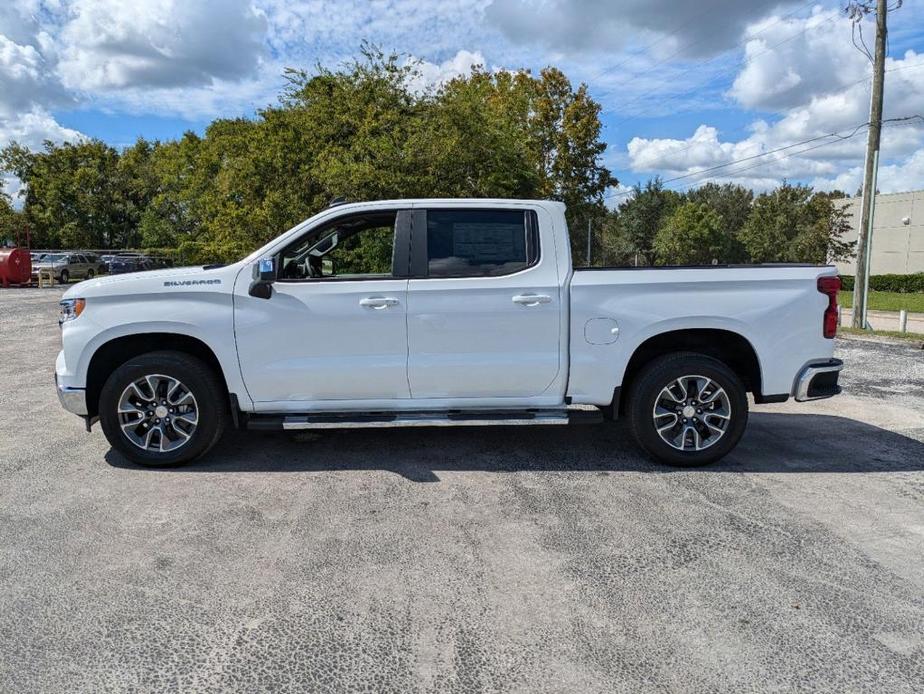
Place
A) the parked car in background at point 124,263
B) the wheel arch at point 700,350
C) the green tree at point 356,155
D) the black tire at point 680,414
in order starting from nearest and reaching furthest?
the black tire at point 680,414 < the wheel arch at point 700,350 < the green tree at point 356,155 < the parked car in background at point 124,263

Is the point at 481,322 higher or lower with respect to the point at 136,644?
higher

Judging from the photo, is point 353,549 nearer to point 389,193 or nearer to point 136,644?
point 136,644

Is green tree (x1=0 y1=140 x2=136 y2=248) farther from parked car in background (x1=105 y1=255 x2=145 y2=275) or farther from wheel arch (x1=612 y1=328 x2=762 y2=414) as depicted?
wheel arch (x1=612 y1=328 x2=762 y2=414)

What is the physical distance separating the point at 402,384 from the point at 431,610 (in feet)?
6.96

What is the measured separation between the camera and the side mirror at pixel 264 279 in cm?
493

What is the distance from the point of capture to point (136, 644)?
288cm

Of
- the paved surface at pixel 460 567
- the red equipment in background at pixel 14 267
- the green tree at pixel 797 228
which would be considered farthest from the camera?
the green tree at pixel 797 228

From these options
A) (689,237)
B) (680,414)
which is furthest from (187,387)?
(689,237)

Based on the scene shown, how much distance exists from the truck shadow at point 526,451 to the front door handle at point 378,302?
123cm

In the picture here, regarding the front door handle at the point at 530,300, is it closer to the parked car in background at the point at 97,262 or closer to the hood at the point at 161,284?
the hood at the point at 161,284

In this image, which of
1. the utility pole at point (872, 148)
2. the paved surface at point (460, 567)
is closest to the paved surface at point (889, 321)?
the utility pole at point (872, 148)

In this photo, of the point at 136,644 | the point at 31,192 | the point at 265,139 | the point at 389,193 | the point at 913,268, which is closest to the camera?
the point at 136,644

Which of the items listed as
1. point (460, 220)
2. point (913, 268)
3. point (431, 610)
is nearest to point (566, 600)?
point (431, 610)

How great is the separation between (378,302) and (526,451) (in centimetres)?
177
